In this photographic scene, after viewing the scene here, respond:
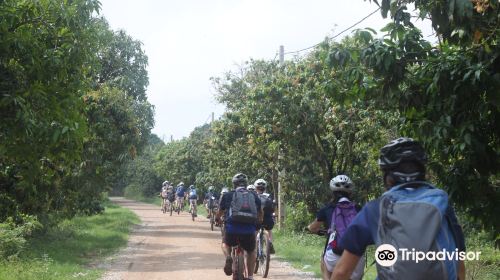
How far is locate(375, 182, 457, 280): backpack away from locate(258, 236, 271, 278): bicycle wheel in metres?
8.74

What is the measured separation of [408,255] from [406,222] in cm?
16

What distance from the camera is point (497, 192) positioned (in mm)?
6586

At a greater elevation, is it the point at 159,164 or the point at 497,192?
the point at 159,164

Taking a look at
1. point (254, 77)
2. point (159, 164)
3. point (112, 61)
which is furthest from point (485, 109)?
point (159, 164)

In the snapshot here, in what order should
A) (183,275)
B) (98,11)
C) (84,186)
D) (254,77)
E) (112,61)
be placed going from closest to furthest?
(98,11) < (183,275) < (84,186) < (112,61) < (254,77)

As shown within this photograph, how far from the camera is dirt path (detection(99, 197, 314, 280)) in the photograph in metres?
12.3

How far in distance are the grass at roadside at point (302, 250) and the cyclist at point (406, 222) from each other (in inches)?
329

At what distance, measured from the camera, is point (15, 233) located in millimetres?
13555

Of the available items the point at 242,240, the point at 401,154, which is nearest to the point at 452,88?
the point at 401,154

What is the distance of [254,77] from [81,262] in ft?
48.5

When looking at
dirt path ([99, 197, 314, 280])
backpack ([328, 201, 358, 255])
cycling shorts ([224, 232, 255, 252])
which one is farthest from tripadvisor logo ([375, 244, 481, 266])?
dirt path ([99, 197, 314, 280])

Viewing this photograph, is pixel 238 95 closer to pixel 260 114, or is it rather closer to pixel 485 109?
pixel 260 114

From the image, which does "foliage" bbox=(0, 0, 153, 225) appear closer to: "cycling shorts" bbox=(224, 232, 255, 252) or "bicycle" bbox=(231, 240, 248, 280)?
"cycling shorts" bbox=(224, 232, 255, 252)

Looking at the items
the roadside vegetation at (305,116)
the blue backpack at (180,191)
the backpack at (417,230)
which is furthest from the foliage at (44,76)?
the blue backpack at (180,191)
